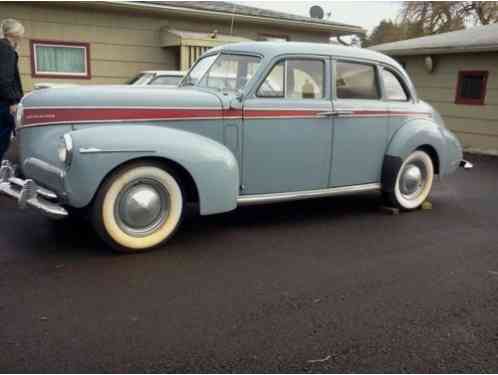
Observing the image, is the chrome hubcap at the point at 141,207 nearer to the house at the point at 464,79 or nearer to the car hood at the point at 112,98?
the car hood at the point at 112,98

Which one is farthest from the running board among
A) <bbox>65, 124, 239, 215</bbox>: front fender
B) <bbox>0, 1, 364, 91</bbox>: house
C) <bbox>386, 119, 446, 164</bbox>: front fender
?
<bbox>0, 1, 364, 91</bbox>: house

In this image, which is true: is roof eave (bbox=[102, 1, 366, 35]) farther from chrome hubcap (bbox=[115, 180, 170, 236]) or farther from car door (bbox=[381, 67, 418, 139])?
chrome hubcap (bbox=[115, 180, 170, 236])

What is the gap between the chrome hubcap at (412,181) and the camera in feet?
18.8

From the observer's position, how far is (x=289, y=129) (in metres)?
4.77

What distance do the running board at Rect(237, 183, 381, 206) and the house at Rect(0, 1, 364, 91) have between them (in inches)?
226

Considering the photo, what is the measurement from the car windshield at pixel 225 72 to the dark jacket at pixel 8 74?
1910mm

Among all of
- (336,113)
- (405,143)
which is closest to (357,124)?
(336,113)

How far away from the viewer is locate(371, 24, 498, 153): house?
11570 mm

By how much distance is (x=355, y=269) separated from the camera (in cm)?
386

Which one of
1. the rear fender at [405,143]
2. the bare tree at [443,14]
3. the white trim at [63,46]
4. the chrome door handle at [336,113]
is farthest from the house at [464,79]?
the bare tree at [443,14]

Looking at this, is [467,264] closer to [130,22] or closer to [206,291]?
[206,291]

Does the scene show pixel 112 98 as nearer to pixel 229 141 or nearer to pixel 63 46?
pixel 229 141

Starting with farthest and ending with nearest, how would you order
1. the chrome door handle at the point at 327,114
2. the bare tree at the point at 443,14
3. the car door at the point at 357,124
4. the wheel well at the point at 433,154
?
the bare tree at the point at 443,14 → the wheel well at the point at 433,154 → the car door at the point at 357,124 → the chrome door handle at the point at 327,114

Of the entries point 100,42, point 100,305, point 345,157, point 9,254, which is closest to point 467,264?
point 345,157
